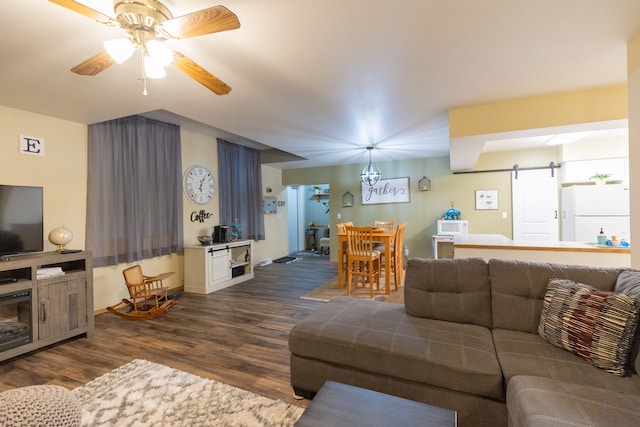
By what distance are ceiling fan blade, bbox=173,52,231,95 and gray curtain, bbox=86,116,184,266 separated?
2.53m

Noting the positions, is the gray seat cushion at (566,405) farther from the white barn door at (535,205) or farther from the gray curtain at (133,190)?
the white barn door at (535,205)

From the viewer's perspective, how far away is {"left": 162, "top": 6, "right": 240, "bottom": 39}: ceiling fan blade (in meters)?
1.36

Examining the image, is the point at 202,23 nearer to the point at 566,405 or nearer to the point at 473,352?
the point at 473,352

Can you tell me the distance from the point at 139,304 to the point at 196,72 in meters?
3.44

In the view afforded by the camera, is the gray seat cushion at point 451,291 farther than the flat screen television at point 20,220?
No

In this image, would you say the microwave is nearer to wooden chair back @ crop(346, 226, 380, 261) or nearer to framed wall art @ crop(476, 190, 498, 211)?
framed wall art @ crop(476, 190, 498, 211)

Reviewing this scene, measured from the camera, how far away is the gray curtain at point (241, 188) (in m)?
5.56

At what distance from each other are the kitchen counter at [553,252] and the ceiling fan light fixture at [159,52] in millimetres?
3380

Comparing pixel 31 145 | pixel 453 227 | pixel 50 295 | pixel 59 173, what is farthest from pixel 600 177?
pixel 31 145

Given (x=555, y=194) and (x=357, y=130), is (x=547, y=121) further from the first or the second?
(x=555, y=194)

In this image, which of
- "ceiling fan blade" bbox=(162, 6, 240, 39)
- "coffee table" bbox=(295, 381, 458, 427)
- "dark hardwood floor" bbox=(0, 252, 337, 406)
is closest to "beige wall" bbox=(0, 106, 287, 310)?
"dark hardwood floor" bbox=(0, 252, 337, 406)

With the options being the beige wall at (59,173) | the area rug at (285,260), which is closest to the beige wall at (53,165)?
the beige wall at (59,173)

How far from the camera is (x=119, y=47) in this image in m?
1.54

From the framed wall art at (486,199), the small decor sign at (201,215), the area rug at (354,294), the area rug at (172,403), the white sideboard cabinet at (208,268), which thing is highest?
the framed wall art at (486,199)
